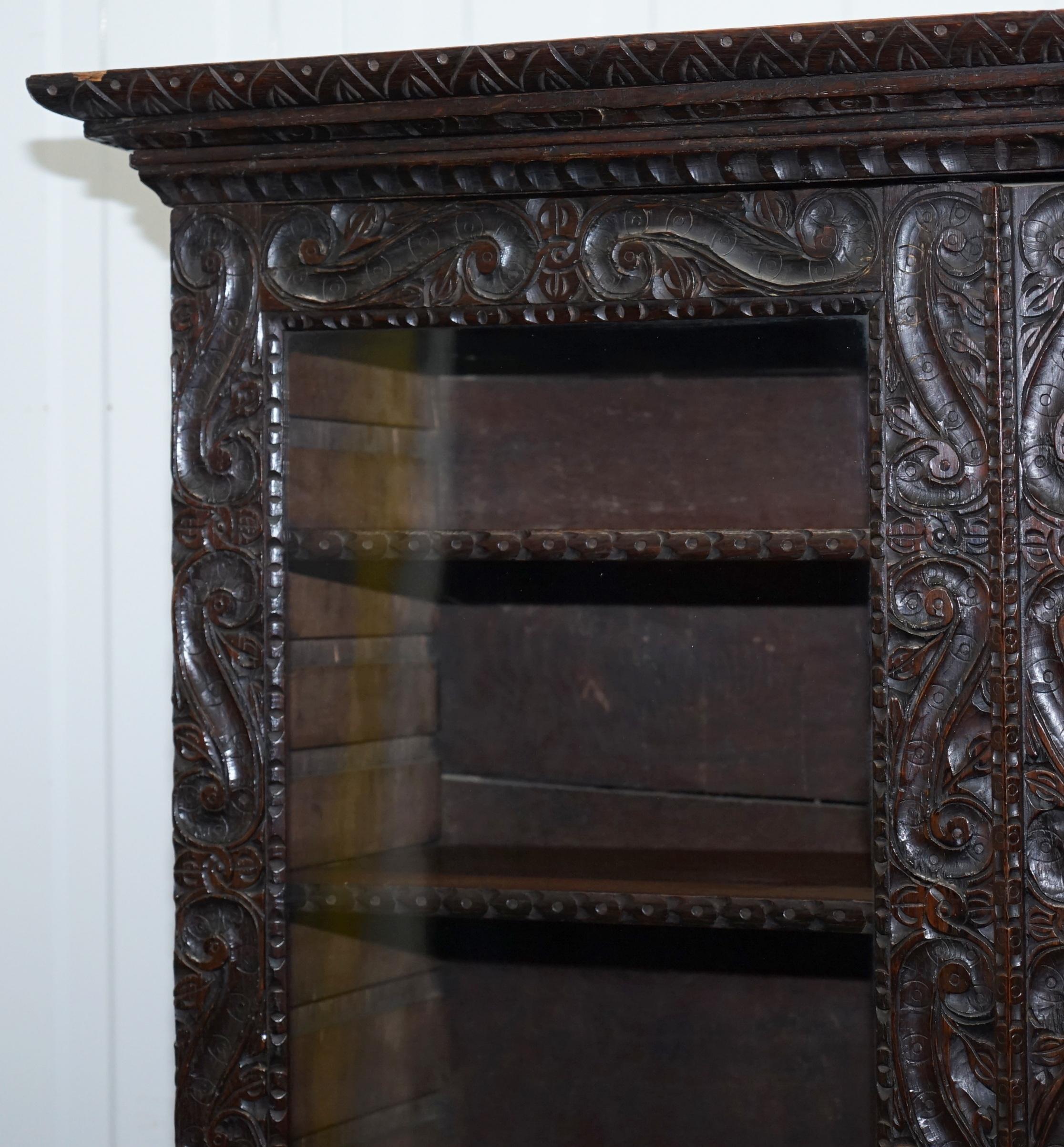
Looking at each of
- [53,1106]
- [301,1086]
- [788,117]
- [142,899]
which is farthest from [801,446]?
[53,1106]

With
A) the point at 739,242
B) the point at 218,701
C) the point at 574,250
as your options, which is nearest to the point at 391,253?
the point at 574,250

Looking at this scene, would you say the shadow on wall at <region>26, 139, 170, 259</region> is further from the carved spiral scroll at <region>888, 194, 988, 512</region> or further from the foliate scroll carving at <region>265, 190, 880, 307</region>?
the carved spiral scroll at <region>888, 194, 988, 512</region>

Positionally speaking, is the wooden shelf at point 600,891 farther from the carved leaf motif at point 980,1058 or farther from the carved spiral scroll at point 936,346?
the carved spiral scroll at point 936,346

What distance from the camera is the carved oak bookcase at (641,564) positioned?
3.54 feet

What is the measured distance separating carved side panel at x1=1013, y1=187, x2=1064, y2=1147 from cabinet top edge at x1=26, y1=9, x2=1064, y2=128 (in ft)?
0.50

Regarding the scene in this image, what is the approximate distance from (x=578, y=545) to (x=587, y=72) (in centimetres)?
38

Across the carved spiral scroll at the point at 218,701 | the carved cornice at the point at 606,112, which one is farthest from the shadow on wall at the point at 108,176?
the carved spiral scroll at the point at 218,701

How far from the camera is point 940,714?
3.58ft

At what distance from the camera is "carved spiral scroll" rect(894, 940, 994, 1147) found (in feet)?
3.56

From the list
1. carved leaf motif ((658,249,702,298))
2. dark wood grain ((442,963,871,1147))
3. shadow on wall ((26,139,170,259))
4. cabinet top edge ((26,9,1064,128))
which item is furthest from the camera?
shadow on wall ((26,139,170,259))

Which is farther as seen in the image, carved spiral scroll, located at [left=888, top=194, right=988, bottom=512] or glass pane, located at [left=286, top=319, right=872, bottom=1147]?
glass pane, located at [left=286, top=319, right=872, bottom=1147]

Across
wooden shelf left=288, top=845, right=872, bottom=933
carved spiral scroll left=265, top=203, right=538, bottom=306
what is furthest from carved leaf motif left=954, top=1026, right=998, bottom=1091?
carved spiral scroll left=265, top=203, right=538, bottom=306

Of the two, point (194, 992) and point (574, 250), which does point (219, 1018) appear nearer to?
point (194, 992)

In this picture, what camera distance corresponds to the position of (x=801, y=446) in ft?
4.62
